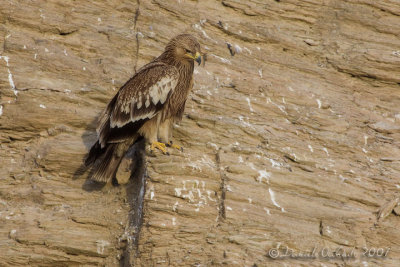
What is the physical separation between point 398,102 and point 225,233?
5598 millimetres

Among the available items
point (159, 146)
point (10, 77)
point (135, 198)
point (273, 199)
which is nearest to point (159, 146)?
point (159, 146)

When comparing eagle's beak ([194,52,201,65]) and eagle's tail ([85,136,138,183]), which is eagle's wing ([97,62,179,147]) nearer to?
eagle's tail ([85,136,138,183])

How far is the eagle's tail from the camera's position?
8.24 meters

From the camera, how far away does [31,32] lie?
10.2 metres

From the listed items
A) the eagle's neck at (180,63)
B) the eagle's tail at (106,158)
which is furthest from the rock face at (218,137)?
the eagle's neck at (180,63)

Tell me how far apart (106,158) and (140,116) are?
2.69 feet

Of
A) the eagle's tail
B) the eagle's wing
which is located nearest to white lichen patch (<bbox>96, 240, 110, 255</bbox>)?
the eagle's tail

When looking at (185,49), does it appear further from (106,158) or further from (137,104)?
(106,158)

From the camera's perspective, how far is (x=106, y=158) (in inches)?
327

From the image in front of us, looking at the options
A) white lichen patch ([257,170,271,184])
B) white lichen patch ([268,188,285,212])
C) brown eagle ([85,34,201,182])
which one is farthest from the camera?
white lichen patch ([257,170,271,184])

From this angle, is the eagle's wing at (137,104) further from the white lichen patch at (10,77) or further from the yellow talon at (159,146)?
the white lichen patch at (10,77)

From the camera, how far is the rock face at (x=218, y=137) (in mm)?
7695

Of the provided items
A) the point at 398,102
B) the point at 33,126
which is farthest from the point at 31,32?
the point at 398,102

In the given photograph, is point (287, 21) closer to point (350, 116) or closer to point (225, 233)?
point (350, 116)
